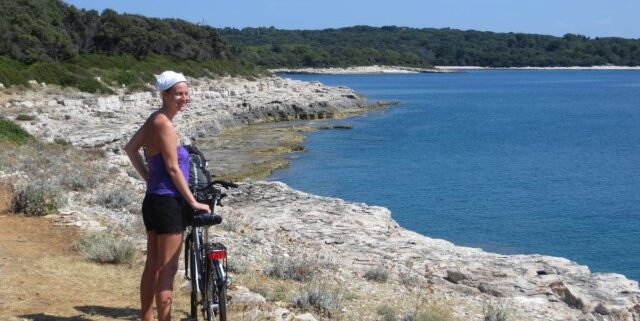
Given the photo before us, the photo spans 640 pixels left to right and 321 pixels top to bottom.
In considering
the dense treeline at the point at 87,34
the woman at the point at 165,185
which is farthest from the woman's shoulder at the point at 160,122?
the dense treeline at the point at 87,34

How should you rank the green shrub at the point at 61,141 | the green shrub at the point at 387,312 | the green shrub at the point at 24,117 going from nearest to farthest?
the green shrub at the point at 387,312 → the green shrub at the point at 61,141 → the green shrub at the point at 24,117

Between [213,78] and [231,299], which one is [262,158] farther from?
[213,78]

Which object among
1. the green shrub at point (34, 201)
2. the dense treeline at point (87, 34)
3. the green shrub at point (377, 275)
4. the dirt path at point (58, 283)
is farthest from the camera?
the dense treeline at point (87, 34)

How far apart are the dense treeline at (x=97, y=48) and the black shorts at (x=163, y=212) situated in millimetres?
33023

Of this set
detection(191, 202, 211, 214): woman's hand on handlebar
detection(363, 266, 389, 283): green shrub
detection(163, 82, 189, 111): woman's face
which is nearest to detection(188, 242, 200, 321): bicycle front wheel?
detection(191, 202, 211, 214): woman's hand on handlebar

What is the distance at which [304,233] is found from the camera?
14172mm

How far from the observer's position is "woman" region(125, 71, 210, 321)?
17.6 ft

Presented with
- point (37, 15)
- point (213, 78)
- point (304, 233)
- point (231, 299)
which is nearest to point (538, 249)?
point (304, 233)

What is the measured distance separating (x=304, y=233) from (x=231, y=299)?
711cm

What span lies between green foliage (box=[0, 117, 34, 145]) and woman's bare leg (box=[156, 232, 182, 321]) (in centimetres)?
1562

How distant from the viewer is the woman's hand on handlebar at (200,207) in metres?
5.45

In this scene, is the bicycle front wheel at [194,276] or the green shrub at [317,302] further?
the green shrub at [317,302]

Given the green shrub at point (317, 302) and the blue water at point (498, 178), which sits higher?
the green shrub at point (317, 302)

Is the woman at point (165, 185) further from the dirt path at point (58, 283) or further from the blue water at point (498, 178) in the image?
the blue water at point (498, 178)
